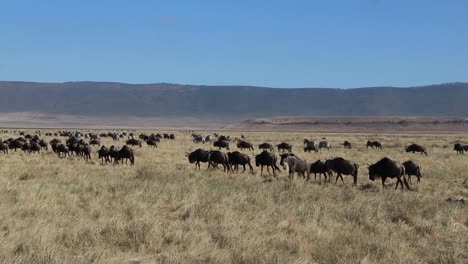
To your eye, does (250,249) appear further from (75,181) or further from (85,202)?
(75,181)

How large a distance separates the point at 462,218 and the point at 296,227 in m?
4.25

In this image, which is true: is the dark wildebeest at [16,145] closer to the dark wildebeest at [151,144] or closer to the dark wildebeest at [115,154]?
the dark wildebeest at [115,154]

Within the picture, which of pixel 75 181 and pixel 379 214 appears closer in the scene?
pixel 379 214

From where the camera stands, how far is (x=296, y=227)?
10406 mm

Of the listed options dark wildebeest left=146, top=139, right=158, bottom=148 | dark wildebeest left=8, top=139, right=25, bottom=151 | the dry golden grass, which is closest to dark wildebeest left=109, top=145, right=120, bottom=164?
the dry golden grass

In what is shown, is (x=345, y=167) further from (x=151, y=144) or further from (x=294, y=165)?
(x=151, y=144)

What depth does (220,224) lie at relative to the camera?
408 inches

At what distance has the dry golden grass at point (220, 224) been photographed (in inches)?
325

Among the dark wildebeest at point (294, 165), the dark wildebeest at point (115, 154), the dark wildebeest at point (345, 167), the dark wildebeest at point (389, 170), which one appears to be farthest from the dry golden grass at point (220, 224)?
the dark wildebeest at point (115, 154)

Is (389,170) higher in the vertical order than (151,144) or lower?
higher

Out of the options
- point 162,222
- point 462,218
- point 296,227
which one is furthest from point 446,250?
point 162,222

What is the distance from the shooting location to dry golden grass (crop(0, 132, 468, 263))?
8258 millimetres

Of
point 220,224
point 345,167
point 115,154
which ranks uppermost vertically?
point 345,167

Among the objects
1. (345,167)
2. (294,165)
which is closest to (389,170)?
(345,167)
